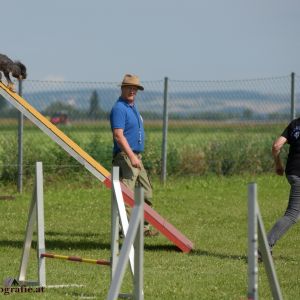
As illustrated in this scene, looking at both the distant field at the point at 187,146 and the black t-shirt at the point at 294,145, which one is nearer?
the black t-shirt at the point at 294,145

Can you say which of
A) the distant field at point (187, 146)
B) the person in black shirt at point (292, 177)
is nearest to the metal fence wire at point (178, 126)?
the distant field at point (187, 146)

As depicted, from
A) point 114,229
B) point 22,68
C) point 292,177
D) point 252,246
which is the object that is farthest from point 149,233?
point 252,246

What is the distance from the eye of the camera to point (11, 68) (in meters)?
11.3

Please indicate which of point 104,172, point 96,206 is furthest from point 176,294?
point 96,206

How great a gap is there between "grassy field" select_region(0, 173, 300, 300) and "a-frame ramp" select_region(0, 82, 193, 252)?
0.21 meters

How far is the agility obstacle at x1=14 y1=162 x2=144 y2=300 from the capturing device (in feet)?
20.3

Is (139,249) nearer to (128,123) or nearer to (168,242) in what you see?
(128,123)

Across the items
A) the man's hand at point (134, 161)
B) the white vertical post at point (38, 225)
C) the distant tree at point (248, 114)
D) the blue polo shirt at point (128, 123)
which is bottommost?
the white vertical post at point (38, 225)

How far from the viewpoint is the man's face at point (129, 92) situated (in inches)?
430

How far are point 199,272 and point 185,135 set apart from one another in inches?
447

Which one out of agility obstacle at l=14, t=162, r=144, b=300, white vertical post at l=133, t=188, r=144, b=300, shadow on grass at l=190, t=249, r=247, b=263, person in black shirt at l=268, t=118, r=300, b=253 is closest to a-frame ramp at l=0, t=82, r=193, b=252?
shadow on grass at l=190, t=249, r=247, b=263

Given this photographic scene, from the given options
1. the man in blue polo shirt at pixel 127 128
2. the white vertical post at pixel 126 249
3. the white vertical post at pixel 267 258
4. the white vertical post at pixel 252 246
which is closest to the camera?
the white vertical post at pixel 252 246

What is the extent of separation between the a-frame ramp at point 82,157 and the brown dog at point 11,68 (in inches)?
24.7

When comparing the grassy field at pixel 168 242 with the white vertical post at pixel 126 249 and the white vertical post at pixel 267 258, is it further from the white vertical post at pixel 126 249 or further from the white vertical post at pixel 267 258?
the white vertical post at pixel 126 249
